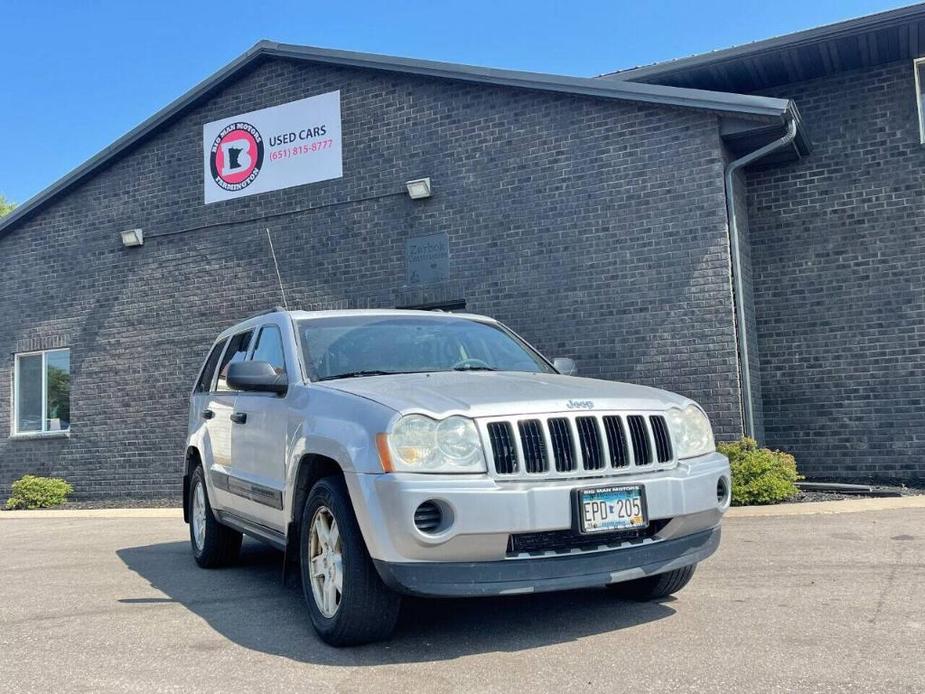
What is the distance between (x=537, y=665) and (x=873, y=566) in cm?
291

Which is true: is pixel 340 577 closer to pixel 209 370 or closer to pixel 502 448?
pixel 502 448

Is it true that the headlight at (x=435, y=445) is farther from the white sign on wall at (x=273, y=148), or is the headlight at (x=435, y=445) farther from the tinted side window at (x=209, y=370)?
the white sign on wall at (x=273, y=148)

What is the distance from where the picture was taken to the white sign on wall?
43.9ft

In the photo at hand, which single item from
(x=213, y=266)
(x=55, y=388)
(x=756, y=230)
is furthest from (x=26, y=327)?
(x=756, y=230)

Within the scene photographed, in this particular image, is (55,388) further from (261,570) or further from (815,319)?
(815,319)

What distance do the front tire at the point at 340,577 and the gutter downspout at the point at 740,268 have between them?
6.80 metres

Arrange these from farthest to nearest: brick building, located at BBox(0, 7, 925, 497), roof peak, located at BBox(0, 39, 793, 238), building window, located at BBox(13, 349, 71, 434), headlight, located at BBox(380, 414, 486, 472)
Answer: building window, located at BBox(13, 349, 71, 434)
brick building, located at BBox(0, 7, 925, 497)
roof peak, located at BBox(0, 39, 793, 238)
headlight, located at BBox(380, 414, 486, 472)

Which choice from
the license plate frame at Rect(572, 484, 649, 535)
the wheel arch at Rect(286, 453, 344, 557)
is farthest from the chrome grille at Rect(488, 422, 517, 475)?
the wheel arch at Rect(286, 453, 344, 557)

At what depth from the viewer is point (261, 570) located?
6789 mm

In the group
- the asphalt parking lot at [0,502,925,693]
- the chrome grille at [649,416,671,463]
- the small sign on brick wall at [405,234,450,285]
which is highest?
the small sign on brick wall at [405,234,450,285]

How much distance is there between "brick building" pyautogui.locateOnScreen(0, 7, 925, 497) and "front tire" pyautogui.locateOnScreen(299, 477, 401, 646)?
21.9 feet

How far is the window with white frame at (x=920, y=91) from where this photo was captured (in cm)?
1087

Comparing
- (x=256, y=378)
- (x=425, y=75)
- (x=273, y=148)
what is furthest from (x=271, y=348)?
(x=273, y=148)

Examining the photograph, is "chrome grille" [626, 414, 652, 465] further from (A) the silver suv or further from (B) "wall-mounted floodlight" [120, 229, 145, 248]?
(B) "wall-mounted floodlight" [120, 229, 145, 248]
